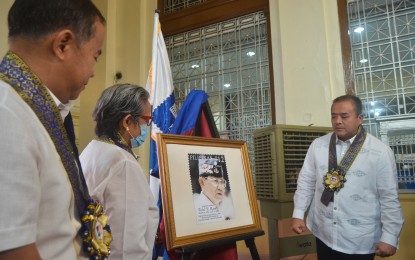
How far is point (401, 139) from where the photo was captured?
248 centimetres

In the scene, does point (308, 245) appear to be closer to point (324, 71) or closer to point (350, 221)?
point (350, 221)

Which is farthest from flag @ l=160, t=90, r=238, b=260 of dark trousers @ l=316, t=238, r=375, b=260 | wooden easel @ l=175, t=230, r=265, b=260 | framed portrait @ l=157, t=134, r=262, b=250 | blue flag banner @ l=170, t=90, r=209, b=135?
dark trousers @ l=316, t=238, r=375, b=260

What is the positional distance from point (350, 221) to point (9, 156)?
185 cm

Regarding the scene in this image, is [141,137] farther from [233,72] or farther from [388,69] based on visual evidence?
[388,69]

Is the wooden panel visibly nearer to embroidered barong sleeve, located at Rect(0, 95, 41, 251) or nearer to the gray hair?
the gray hair

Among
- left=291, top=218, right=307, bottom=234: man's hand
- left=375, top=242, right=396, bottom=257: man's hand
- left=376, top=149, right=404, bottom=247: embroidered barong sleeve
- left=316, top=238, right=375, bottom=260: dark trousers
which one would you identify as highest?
left=376, top=149, right=404, bottom=247: embroidered barong sleeve

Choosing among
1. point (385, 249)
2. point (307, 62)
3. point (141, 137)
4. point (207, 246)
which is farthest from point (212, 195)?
point (307, 62)

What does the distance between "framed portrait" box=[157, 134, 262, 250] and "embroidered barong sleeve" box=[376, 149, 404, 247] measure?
2.44 ft

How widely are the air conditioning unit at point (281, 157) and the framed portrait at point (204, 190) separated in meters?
0.57

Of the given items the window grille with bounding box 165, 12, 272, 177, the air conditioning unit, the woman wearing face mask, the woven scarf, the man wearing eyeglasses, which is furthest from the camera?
the window grille with bounding box 165, 12, 272, 177

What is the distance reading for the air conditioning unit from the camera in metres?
2.31

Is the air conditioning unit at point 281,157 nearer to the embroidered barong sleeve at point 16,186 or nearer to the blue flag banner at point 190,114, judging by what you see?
the blue flag banner at point 190,114

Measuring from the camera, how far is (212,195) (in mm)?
1604

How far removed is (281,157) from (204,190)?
0.93 m
